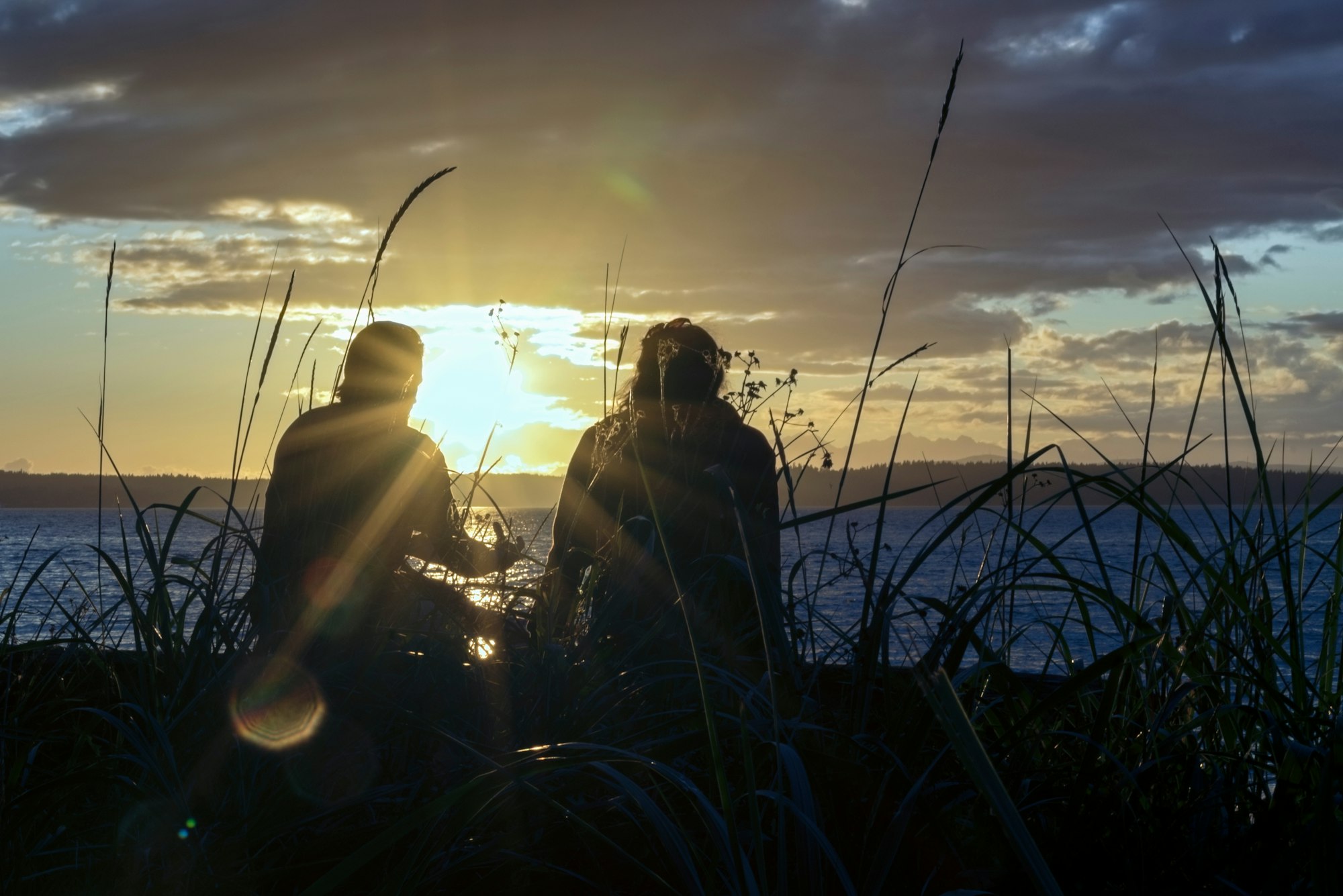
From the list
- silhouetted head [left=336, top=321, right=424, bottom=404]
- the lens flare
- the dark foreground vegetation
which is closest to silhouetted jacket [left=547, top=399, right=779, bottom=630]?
the dark foreground vegetation

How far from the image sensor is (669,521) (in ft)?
6.91

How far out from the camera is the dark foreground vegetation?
3.97 feet

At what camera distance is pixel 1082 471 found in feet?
4.82

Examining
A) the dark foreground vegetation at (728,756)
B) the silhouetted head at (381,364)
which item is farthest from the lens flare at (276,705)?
the silhouetted head at (381,364)

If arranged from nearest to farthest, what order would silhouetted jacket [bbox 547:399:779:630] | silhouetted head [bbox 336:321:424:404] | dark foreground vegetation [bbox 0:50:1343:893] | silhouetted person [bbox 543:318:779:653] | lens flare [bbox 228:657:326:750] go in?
dark foreground vegetation [bbox 0:50:1343:893]
lens flare [bbox 228:657:326:750]
silhouetted person [bbox 543:318:779:653]
silhouetted jacket [bbox 547:399:779:630]
silhouetted head [bbox 336:321:424:404]

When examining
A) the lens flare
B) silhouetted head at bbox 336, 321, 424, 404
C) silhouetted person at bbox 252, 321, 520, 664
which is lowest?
the lens flare

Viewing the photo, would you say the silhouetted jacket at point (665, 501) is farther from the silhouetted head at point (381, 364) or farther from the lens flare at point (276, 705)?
the silhouetted head at point (381, 364)

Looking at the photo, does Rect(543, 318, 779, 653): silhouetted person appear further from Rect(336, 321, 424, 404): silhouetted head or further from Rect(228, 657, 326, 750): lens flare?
Rect(336, 321, 424, 404): silhouetted head

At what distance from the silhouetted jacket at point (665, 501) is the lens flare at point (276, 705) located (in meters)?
0.47

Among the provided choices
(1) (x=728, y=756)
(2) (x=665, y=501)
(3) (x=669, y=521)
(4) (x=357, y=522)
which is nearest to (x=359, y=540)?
(4) (x=357, y=522)

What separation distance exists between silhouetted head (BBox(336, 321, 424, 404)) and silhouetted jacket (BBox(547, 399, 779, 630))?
0.64 m

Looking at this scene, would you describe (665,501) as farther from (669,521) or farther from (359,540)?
(359,540)

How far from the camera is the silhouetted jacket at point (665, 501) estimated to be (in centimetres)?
201

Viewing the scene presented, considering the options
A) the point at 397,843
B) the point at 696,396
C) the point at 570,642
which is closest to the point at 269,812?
the point at 397,843
